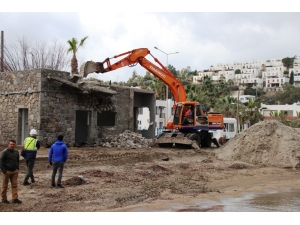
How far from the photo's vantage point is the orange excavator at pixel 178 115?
2364 cm

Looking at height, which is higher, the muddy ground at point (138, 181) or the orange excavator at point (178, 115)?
the orange excavator at point (178, 115)

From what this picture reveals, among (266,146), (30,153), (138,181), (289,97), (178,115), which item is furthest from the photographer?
(289,97)

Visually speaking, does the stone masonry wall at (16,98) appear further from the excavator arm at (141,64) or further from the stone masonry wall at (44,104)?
the excavator arm at (141,64)

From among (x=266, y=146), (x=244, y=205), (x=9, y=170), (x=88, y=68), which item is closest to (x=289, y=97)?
(x=266, y=146)

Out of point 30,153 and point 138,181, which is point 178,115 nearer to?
point 138,181

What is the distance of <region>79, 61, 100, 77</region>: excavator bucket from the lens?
21.8 metres

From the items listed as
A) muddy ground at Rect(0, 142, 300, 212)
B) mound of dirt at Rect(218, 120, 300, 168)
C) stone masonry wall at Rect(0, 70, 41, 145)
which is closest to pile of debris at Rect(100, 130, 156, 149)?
muddy ground at Rect(0, 142, 300, 212)

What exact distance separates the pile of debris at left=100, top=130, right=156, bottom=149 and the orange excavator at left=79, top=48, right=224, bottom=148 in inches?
38.4

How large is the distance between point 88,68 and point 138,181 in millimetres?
10513

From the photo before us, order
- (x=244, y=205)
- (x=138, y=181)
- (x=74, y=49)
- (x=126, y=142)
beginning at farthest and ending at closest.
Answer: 1. (x=74, y=49)
2. (x=126, y=142)
3. (x=138, y=181)
4. (x=244, y=205)

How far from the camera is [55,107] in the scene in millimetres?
20891

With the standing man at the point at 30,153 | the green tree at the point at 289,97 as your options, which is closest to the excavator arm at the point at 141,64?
the standing man at the point at 30,153

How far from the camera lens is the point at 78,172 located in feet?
47.5

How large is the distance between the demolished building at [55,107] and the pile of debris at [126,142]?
507 mm
